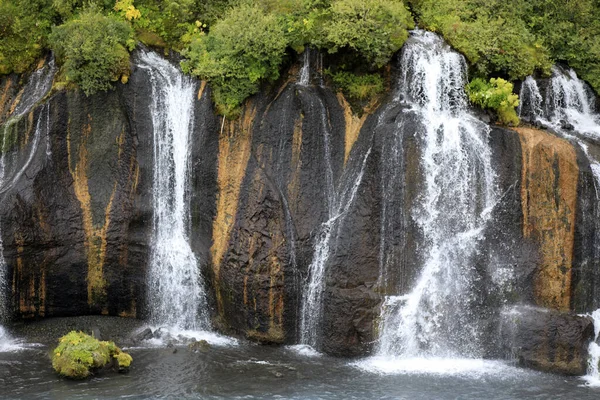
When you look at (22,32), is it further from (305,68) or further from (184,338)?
(184,338)

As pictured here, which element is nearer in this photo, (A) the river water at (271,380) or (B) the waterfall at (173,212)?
(A) the river water at (271,380)

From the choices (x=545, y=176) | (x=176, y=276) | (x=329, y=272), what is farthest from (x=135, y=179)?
(x=545, y=176)

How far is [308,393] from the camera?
1497cm

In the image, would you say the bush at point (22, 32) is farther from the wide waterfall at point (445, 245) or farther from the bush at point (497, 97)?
the bush at point (497, 97)

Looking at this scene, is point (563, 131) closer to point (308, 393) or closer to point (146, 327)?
point (308, 393)

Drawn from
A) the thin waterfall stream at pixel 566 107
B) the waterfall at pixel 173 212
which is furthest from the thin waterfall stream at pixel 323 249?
the thin waterfall stream at pixel 566 107

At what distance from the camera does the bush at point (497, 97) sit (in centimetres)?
1788

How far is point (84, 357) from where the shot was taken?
15.7 metres

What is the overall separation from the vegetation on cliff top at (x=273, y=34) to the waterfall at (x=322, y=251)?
2.38 m

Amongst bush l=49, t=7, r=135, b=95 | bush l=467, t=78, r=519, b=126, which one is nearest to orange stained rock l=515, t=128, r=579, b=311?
bush l=467, t=78, r=519, b=126

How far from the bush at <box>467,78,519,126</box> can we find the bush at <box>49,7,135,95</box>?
8.33 metres

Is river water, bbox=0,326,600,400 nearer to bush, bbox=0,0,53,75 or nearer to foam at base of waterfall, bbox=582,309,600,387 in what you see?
foam at base of waterfall, bbox=582,309,600,387

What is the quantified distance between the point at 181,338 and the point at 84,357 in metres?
2.76

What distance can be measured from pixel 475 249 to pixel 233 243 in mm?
5499
